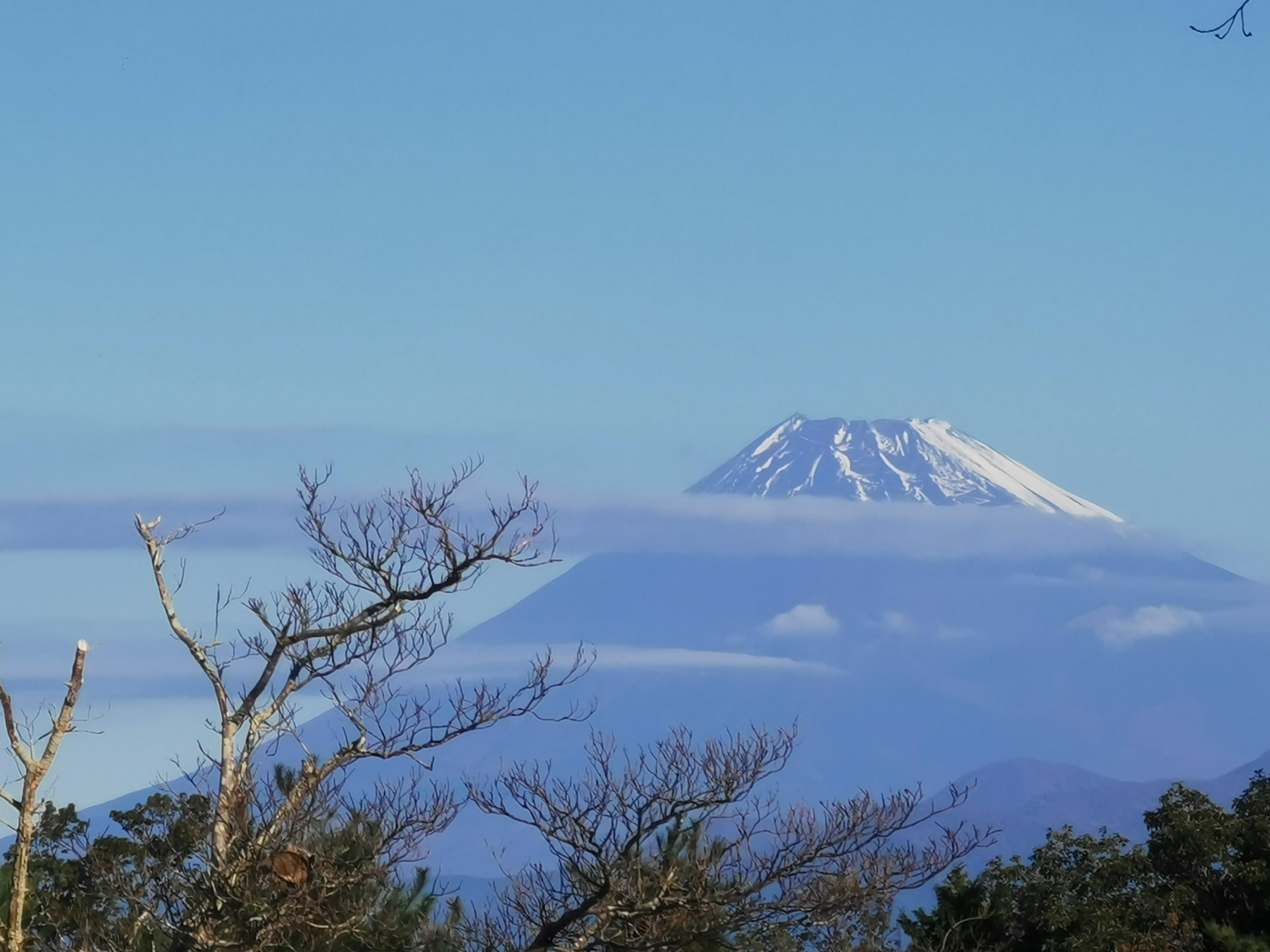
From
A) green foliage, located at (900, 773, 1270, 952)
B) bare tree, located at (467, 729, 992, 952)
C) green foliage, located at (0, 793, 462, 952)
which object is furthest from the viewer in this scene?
green foliage, located at (900, 773, 1270, 952)

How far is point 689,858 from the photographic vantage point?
61.7 ft

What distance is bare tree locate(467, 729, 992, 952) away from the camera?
59.2 ft

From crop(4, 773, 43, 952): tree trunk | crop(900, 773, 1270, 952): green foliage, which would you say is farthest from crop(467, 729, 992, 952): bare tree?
crop(900, 773, 1270, 952): green foliage

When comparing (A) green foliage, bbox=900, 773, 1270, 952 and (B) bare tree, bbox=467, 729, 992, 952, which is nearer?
(B) bare tree, bbox=467, 729, 992, 952

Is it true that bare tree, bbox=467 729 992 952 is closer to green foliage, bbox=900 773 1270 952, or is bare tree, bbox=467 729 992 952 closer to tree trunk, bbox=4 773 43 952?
tree trunk, bbox=4 773 43 952

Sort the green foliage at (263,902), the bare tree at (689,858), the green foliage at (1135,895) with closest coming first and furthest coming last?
the green foliage at (263,902), the bare tree at (689,858), the green foliage at (1135,895)

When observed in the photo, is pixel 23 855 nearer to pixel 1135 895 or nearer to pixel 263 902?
pixel 263 902

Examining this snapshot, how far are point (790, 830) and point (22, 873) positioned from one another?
23.9 ft

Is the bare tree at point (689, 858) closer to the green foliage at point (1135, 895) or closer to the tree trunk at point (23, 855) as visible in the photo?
the tree trunk at point (23, 855)

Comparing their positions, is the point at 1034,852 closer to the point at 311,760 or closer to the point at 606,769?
the point at 606,769

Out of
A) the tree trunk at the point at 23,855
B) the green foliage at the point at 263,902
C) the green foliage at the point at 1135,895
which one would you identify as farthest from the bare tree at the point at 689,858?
the green foliage at the point at 1135,895

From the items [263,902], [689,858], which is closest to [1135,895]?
[689,858]

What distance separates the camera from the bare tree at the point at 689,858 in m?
18.0

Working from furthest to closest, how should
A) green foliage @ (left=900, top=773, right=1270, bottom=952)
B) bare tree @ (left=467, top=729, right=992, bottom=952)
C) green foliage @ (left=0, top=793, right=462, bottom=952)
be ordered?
green foliage @ (left=900, top=773, right=1270, bottom=952), bare tree @ (left=467, top=729, right=992, bottom=952), green foliage @ (left=0, top=793, right=462, bottom=952)
